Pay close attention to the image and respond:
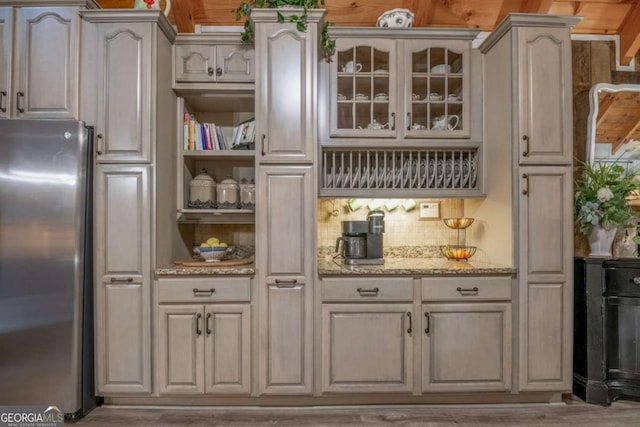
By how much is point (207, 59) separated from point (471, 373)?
2.66 metres

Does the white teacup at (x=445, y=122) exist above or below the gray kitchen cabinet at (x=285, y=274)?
above

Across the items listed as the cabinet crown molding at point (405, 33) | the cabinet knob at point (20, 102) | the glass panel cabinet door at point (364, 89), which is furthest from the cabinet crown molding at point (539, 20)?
the cabinet knob at point (20, 102)

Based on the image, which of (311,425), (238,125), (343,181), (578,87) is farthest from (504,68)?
(311,425)

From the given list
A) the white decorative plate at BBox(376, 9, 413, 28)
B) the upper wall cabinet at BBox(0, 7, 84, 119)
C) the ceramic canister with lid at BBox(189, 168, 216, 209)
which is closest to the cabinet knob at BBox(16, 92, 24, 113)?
the upper wall cabinet at BBox(0, 7, 84, 119)

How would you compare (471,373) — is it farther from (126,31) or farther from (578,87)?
(126,31)

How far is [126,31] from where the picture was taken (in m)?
2.27

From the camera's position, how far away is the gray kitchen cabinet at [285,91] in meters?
2.31

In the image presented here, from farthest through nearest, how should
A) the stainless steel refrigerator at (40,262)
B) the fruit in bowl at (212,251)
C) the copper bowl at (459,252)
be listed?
the copper bowl at (459,252) < the fruit in bowl at (212,251) < the stainless steel refrigerator at (40,262)

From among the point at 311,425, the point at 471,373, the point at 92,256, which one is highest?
the point at 92,256

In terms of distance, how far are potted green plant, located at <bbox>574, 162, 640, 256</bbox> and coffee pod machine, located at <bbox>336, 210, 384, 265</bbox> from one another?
134cm

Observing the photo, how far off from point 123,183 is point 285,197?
38.6 inches

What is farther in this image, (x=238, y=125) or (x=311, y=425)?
(x=238, y=125)

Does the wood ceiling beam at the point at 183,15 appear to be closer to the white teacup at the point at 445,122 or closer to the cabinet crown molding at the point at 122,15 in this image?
the cabinet crown molding at the point at 122,15

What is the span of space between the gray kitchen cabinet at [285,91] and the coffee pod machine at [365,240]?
58cm
